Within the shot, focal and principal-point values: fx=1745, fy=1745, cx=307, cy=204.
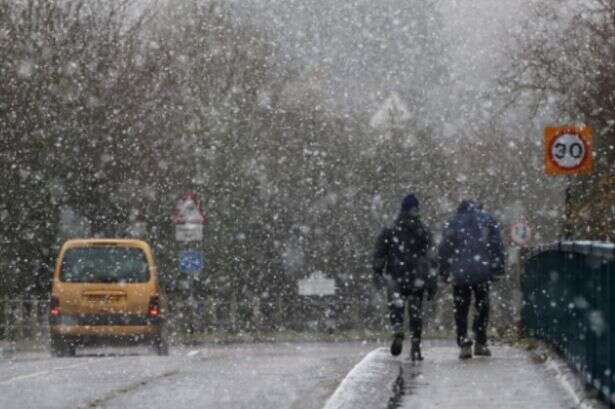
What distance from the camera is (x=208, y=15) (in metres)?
52.0

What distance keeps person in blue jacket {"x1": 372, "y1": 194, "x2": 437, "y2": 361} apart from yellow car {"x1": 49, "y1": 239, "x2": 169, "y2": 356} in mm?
8622

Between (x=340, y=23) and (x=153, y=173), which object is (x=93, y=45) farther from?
(x=340, y=23)

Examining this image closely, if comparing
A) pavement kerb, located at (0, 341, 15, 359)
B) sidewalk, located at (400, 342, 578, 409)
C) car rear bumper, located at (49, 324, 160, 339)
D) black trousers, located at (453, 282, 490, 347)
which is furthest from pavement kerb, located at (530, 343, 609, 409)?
pavement kerb, located at (0, 341, 15, 359)

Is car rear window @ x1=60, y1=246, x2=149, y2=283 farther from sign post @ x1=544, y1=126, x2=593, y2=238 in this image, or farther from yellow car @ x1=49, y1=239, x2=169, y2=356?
sign post @ x1=544, y1=126, x2=593, y2=238

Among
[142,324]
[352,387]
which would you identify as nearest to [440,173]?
[142,324]

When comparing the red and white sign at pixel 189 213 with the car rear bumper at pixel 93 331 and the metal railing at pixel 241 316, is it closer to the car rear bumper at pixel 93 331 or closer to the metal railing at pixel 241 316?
the metal railing at pixel 241 316

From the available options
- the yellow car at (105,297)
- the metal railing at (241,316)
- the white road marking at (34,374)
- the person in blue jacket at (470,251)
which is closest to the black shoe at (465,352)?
the person in blue jacket at (470,251)

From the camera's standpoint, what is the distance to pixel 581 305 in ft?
39.2

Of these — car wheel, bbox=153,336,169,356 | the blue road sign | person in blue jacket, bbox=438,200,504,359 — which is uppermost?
person in blue jacket, bbox=438,200,504,359

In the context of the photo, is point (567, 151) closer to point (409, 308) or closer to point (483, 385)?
point (409, 308)

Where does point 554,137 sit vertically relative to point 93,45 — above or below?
below

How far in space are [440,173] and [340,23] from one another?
1609 inches

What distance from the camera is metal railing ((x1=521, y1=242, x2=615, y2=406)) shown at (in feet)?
32.5

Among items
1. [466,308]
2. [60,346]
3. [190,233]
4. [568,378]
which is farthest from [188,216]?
[568,378]
